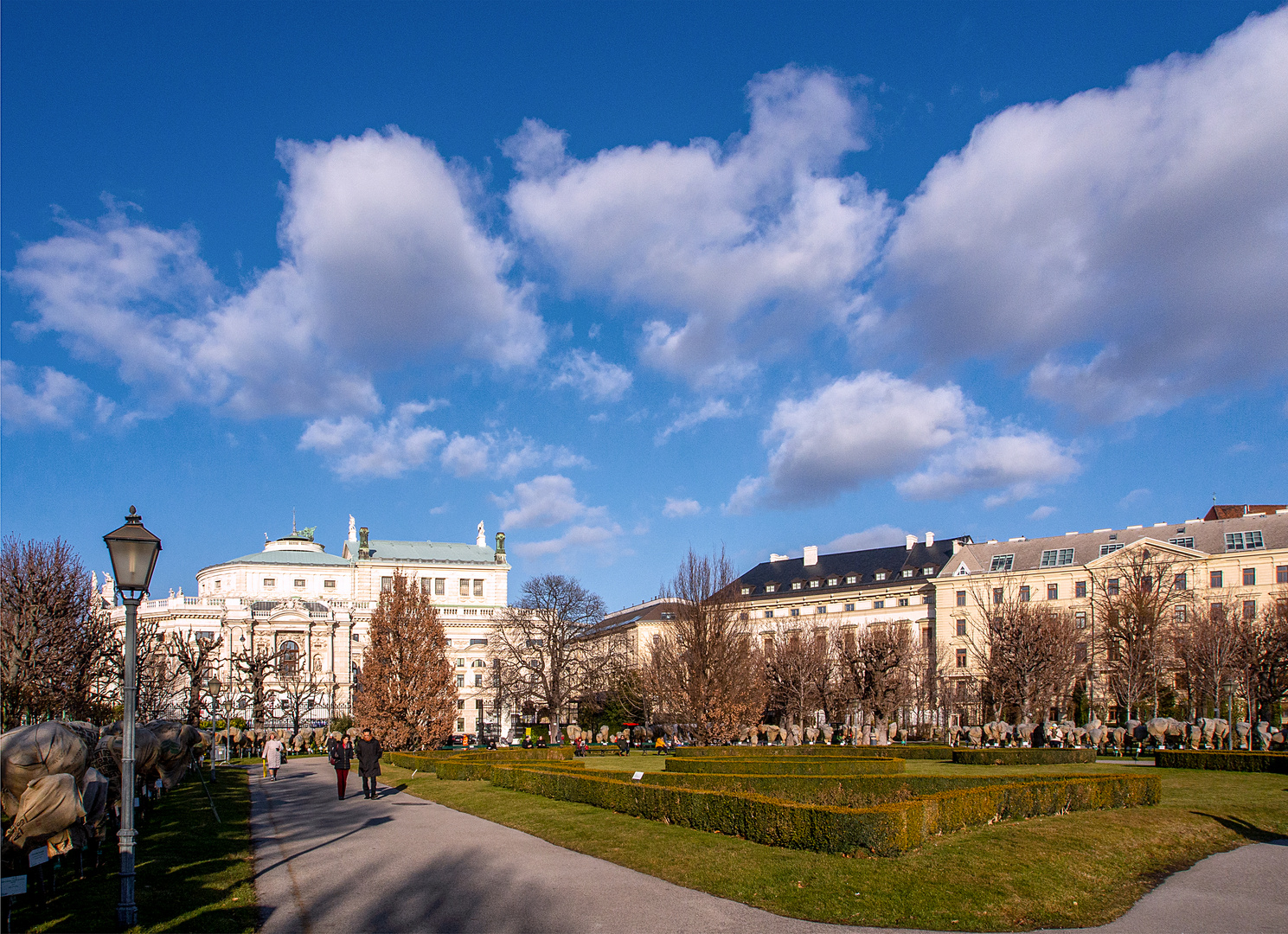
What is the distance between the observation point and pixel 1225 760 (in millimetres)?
34312

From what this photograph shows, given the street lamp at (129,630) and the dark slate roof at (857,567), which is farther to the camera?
the dark slate roof at (857,567)

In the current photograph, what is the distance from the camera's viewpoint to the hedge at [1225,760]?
3312 cm

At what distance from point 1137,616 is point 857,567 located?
39854 millimetres

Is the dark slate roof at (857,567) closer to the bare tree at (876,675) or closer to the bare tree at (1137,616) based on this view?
the bare tree at (1137,616)

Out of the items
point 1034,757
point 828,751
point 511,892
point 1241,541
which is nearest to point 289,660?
point 828,751

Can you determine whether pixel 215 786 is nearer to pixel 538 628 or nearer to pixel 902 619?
pixel 538 628

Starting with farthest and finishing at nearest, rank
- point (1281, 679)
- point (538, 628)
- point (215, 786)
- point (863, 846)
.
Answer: point (538, 628), point (1281, 679), point (215, 786), point (863, 846)

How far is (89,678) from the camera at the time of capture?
34.3m

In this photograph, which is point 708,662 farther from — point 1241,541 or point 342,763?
point 1241,541

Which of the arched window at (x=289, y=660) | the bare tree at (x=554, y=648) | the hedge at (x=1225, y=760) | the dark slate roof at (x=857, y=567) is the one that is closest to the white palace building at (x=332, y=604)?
the arched window at (x=289, y=660)

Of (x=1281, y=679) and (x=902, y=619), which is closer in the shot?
(x=1281, y=679)

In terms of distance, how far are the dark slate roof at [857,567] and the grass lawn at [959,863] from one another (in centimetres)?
6930

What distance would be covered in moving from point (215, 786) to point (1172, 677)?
63210 mm

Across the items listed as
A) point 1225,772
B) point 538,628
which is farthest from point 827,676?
point 1225,772
